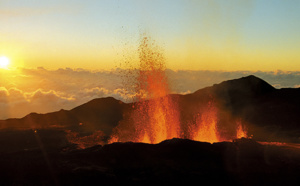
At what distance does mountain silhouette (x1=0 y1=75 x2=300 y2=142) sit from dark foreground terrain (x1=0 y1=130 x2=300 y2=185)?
21.3 m

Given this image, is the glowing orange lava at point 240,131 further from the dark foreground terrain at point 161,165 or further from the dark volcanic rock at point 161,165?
the dark volcanic rock at point 161,165

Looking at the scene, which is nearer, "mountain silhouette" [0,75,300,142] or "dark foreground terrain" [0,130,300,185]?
"dark foreground terrain" [0,130,300,185]

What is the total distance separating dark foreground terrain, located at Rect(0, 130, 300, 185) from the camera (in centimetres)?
1650

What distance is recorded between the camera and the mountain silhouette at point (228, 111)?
4476cm

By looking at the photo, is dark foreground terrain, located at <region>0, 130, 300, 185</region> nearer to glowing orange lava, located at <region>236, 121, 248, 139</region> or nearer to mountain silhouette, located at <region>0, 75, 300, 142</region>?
glowing orange lava, located at <region>236, 121, 248, 139</region>

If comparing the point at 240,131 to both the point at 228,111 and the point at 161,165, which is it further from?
the point at 161,165

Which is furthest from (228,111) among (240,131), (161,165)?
(161,165)

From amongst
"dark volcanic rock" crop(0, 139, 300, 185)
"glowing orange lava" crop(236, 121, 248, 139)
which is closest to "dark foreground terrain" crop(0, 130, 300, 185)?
"dark volcanic rock" crop(0, 139, 300, 185)

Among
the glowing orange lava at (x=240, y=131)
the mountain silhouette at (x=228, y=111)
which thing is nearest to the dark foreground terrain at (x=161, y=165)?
the glowing orange lava at (x=240, y=131)

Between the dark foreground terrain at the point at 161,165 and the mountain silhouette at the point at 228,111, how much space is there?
21294 millimetres

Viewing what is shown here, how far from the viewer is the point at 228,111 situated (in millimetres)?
54281

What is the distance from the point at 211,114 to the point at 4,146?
37.6 meters

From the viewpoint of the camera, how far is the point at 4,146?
107 ft

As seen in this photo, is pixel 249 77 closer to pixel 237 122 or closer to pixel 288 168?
pixel 237 122
